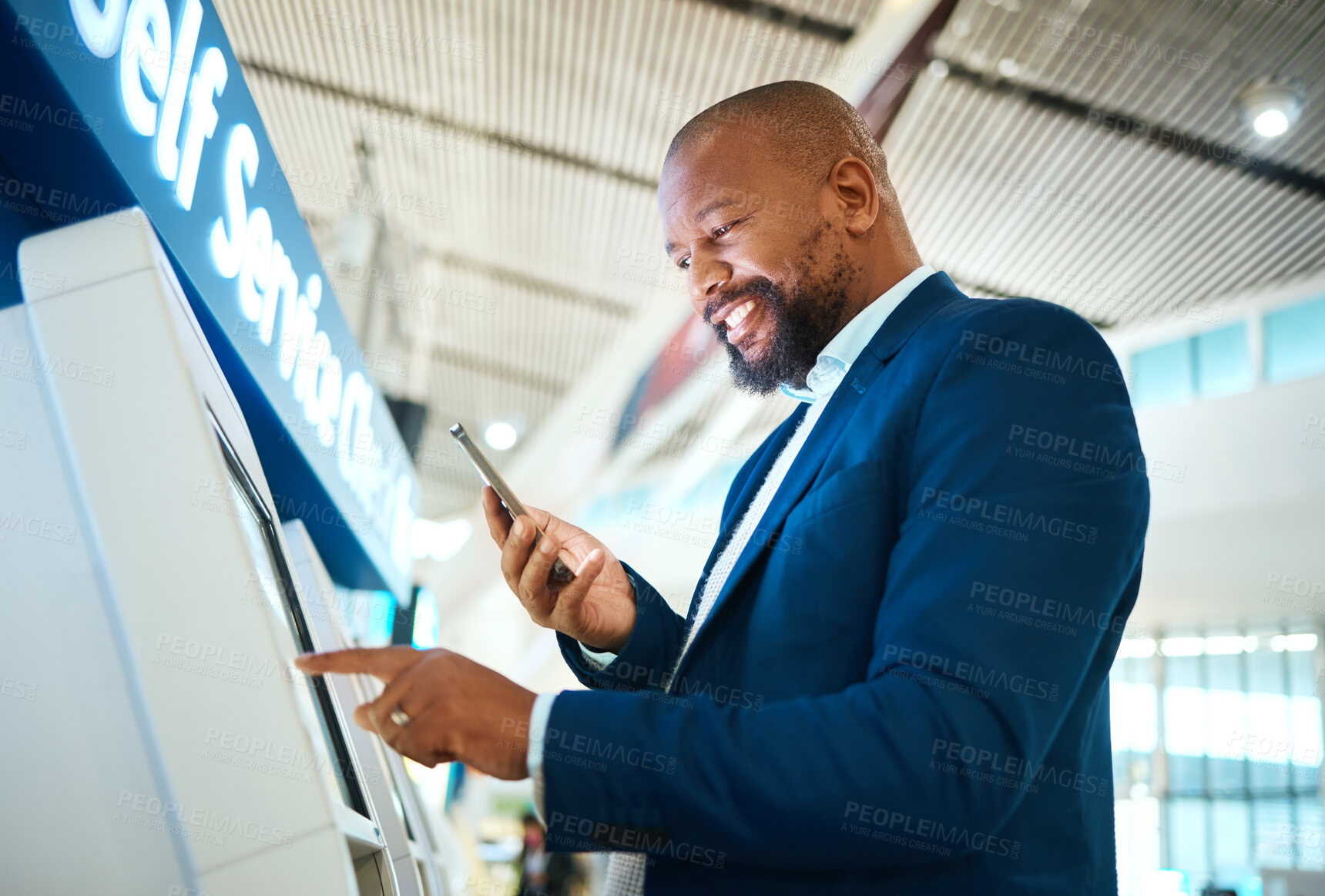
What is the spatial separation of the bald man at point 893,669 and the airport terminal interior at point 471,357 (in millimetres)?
51

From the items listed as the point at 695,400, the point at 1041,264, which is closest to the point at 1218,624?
the point at 1041,264

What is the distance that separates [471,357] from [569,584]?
483 inches

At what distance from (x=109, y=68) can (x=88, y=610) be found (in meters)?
0.65

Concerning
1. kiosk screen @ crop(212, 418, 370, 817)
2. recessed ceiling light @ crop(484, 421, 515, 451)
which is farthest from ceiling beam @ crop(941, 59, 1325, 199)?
recessed ceiling light @ crop(484, 421, 515, 451)

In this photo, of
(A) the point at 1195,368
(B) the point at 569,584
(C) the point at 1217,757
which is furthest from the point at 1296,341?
(B) the point at 569,584

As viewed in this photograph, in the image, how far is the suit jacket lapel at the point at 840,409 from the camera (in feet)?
3.76

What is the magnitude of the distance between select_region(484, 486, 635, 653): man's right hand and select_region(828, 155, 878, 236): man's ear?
0.64 meters

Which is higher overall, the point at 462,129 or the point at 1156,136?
the point at 462,129

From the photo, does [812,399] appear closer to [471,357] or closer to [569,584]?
[569,584]

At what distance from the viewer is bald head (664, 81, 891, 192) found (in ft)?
5.05

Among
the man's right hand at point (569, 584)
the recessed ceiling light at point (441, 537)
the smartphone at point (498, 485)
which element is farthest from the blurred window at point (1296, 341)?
the smartphone at point (498, 485)

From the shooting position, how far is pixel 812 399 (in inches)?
62.0

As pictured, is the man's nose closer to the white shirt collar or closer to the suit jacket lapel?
the white shirt collar

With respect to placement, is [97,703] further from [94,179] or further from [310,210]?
[310,210]
